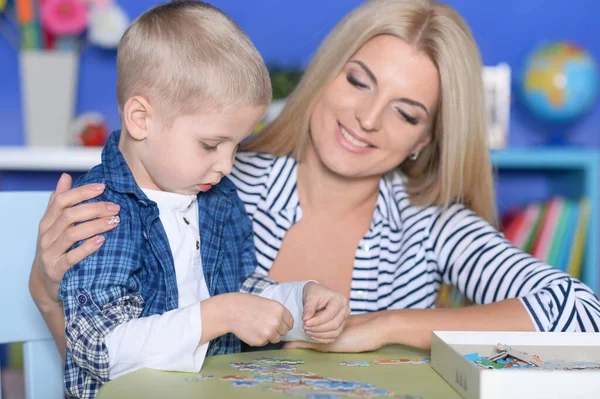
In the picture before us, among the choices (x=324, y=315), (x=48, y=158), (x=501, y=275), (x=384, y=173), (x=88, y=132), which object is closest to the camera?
(x=324, y=315)

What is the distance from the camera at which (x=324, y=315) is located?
3.97 ft

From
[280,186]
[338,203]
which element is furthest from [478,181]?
[280,186]

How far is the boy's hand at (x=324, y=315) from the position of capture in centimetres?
121

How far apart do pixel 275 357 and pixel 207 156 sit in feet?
1.03

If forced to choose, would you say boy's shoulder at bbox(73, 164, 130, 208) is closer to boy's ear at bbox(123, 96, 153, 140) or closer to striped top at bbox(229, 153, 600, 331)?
boy's ear at bbox(123, 96, 153, 140)

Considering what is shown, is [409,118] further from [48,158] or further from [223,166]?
[48,158]

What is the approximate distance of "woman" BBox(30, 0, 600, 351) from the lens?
63.5 inches

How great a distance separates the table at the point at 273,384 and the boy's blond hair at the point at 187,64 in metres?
0.37

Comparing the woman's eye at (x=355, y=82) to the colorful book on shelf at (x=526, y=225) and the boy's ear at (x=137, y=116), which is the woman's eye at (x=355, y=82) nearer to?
the boy's ear at (x=137, y=116)

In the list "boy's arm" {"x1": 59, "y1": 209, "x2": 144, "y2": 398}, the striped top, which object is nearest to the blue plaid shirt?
"boy's arm" {"x1": 59, "y1": 209, "x2": 144, "y2": 398}

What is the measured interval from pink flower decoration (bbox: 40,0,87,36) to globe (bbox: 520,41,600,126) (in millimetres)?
1436

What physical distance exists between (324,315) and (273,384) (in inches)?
8.9

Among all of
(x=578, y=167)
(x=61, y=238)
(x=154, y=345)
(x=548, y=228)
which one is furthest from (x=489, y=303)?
(x=578, y=167)

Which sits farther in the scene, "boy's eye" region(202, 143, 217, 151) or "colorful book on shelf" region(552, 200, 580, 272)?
"colorful book on shelf" region(552, 200, 580, 272)
